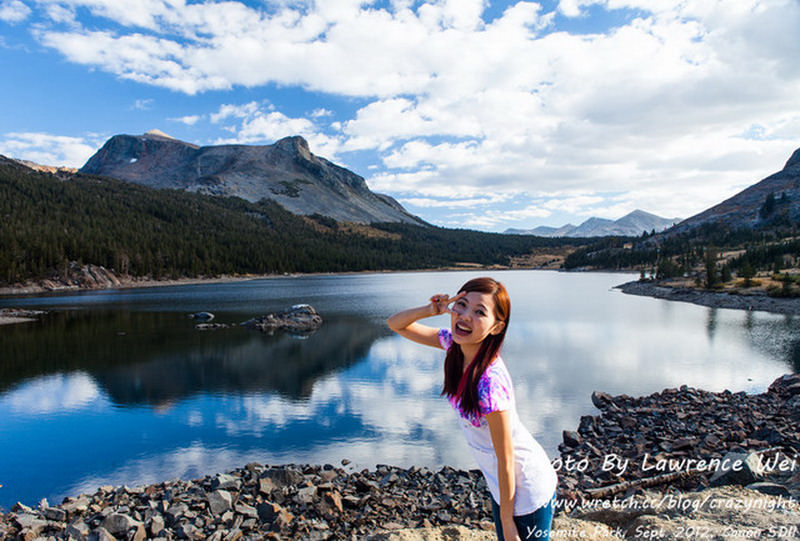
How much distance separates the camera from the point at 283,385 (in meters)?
24.7

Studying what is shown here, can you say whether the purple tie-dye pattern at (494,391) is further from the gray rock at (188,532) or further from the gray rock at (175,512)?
the gray rock at (175,512)

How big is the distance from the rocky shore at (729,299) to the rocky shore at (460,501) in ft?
171

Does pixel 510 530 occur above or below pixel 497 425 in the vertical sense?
below

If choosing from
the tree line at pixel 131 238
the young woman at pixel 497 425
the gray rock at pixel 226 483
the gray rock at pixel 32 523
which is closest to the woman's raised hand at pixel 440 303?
the young woman at pixel 497 425

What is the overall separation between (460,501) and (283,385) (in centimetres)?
1661

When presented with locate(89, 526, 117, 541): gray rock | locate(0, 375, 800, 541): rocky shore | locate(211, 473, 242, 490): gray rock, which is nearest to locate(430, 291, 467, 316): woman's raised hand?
locate(0, 375, 800, 541): rocky shore

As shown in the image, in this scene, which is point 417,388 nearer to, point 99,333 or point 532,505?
point 532,505

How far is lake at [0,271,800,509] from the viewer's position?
15031mm

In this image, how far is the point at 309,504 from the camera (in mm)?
9742

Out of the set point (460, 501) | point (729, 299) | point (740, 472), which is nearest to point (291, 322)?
point (460, 501)

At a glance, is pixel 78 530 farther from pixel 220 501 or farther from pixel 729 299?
pixel 729 299

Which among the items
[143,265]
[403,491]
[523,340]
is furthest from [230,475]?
[143,265]

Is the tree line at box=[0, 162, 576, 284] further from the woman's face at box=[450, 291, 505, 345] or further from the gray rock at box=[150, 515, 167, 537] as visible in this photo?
the woman's face at box=[450, 291, 505, 345]

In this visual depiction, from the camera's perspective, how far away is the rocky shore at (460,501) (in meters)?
7.01
